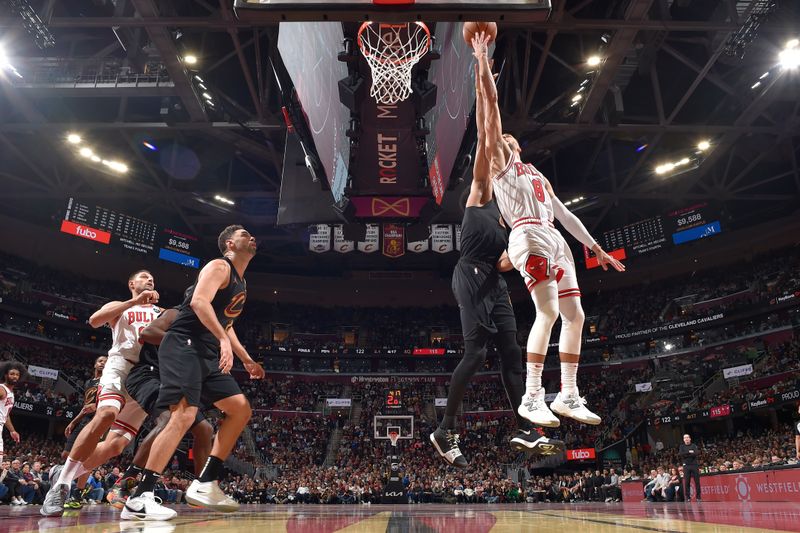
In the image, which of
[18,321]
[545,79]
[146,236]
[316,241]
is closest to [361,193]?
[316,241]

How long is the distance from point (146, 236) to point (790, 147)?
25.1 m

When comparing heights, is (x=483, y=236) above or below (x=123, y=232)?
below

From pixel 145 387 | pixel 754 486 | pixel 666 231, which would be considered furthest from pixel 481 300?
pixel 666 231

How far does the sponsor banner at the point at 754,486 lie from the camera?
923 centimetres

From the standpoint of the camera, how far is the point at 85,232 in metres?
21.0

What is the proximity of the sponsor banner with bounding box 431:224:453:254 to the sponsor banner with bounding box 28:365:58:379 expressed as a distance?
17951 mm

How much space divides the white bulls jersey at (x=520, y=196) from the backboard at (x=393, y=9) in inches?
37.9

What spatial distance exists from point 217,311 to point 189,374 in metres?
0.55

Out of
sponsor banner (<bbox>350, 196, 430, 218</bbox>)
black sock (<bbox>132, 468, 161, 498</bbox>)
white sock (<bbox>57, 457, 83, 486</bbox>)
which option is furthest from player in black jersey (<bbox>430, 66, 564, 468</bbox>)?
sponsor banner (<bbox>350, 196, 430, 218</bbox>)

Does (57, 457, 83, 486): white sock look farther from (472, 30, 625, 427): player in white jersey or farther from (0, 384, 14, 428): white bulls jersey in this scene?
(472, 30, 625, 427): player in white jersey

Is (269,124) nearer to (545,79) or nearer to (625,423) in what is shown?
(545,79)

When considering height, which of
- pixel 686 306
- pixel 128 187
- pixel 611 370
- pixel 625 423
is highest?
pixel 128 187

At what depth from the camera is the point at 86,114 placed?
61.3 ft

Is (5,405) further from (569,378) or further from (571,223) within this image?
(571,223)
